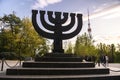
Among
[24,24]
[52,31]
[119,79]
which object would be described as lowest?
[119,79]

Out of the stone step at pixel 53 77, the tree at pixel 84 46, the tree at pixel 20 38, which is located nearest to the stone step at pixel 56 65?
the stone step at pixel 53 77

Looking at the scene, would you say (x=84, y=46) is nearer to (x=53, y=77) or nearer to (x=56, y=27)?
(x=56, y=27)

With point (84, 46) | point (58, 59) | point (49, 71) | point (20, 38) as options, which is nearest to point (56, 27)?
point (58, 59)

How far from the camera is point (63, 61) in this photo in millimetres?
Answer: 15102

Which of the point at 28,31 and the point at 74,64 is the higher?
the point at 28,31

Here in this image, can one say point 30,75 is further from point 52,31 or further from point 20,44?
point 20,44

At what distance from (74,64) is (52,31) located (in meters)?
3.17

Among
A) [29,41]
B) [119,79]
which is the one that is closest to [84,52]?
[29,41]

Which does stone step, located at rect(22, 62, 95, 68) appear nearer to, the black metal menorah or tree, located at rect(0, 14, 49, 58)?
the black metal menorah

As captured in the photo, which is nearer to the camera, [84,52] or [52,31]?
[52,31]

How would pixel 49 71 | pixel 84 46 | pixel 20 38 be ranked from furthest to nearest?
pixel 84 46 → pixel 20 38 → pixel 49 71

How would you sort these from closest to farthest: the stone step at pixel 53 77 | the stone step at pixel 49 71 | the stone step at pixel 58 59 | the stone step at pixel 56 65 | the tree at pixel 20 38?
the stone step at pixel 53 77
the stone step at pixel 49 71
the stone step at pixel 56 65
the stone step at pixel 58 59
the tree at pixel 20 38

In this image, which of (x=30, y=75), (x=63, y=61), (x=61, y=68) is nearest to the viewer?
(x=30, y=75)

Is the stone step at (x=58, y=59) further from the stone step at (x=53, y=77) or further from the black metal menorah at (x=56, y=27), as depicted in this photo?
the stone step at (x=53, y=77)
